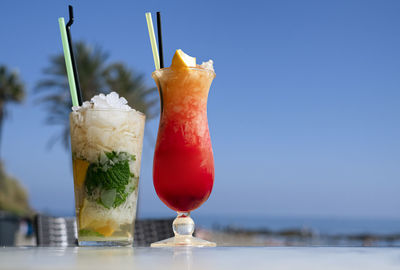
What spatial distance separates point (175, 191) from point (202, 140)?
0.56 feet

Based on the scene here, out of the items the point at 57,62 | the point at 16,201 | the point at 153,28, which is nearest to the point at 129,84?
the point at 57,62

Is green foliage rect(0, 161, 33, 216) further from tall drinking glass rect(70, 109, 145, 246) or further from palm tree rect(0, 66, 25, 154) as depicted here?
tall drinking glass rect(70, 109, 145, 246)

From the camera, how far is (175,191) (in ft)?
4.36

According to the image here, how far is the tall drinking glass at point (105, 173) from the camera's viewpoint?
3.80 ft

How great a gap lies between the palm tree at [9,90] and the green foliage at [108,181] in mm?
25144

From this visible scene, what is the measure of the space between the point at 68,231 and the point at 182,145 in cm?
134

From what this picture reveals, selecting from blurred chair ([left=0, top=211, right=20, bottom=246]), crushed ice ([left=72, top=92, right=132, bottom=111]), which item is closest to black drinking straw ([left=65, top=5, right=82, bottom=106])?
crushed ice ([left=72, top=92, right=132, bottom=111])

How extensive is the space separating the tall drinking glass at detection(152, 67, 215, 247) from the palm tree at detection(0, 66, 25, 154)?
82.0ft

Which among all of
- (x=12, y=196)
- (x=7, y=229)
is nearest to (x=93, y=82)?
(x=7, y=229)

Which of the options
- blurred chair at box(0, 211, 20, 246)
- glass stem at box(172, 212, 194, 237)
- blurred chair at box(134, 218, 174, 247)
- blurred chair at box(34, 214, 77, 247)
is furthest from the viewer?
blurred chair at box(0, 211, 20, 246)

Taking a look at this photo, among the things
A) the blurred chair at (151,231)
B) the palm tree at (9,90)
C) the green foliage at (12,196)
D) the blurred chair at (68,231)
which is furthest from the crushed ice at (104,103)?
the green foliage at (12,196)

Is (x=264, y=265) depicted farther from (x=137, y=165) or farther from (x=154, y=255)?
(x=137, y=165)

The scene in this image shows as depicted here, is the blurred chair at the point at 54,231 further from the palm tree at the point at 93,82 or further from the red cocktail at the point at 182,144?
the palm tree at the point at 93,82

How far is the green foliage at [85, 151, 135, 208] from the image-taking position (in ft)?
3.80
